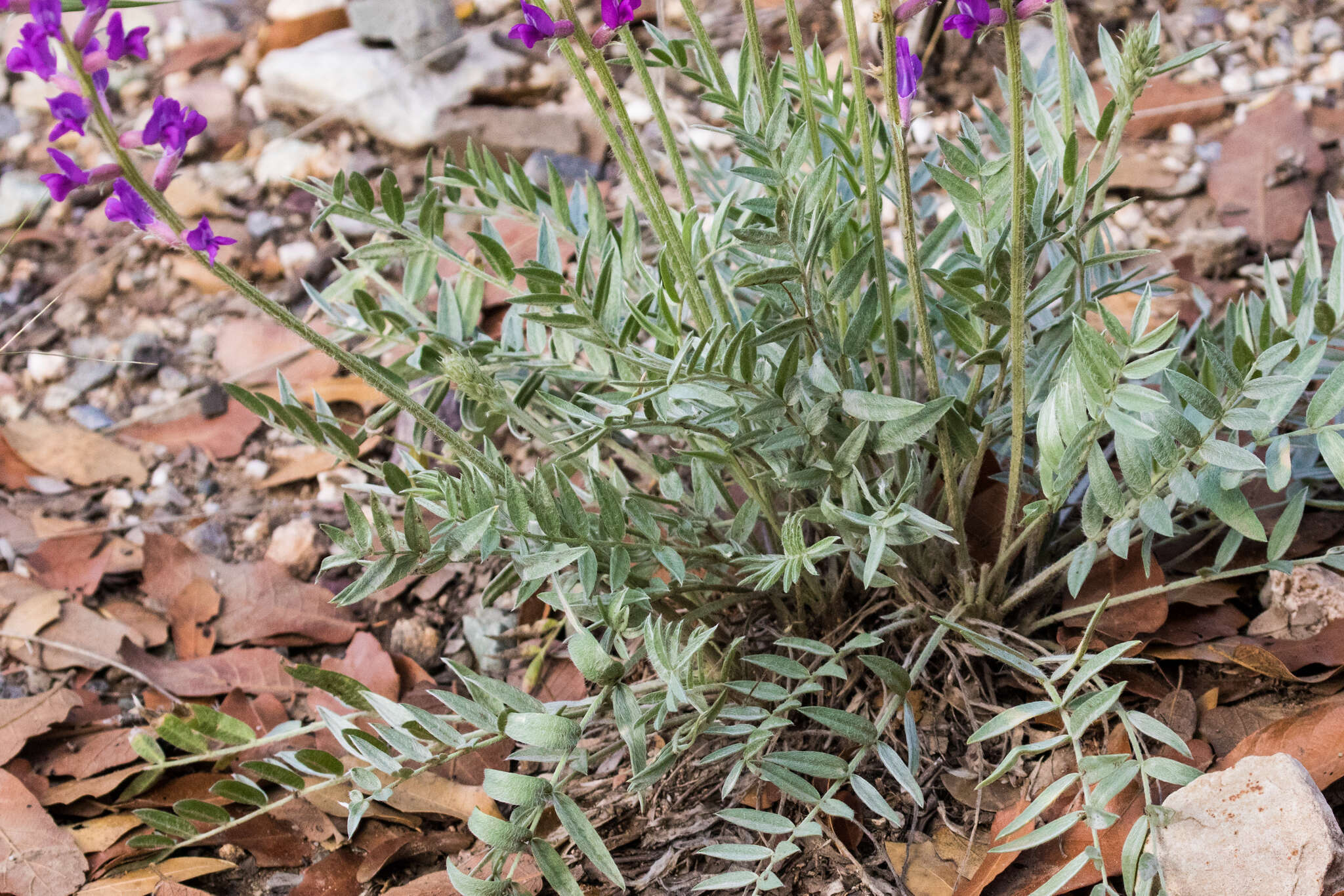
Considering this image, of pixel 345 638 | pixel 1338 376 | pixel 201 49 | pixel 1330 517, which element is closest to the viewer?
pixel 1338 376

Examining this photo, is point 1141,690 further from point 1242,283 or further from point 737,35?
point 737,35

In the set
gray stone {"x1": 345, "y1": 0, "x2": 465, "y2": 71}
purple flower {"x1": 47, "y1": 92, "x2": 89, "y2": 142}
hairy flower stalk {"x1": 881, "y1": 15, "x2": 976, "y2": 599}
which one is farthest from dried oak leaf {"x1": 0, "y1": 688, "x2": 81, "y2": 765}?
gray stone {"x1": 345, "y1": 0, "x2": 465, "y2": 71}

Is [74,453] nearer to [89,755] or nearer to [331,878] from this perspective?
[89,755]

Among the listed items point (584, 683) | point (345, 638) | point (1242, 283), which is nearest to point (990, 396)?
point (584, 683)

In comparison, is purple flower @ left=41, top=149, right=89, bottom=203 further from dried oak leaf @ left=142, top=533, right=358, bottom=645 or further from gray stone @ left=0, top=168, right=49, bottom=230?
gray stone @ left=0, top=168, right=49, bottom=230

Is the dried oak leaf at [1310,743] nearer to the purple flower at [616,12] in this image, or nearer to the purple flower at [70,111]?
the purple flower at [616,12]

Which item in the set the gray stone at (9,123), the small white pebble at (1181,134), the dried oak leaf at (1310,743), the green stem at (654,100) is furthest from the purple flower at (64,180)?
the gray stone at (9,123)
